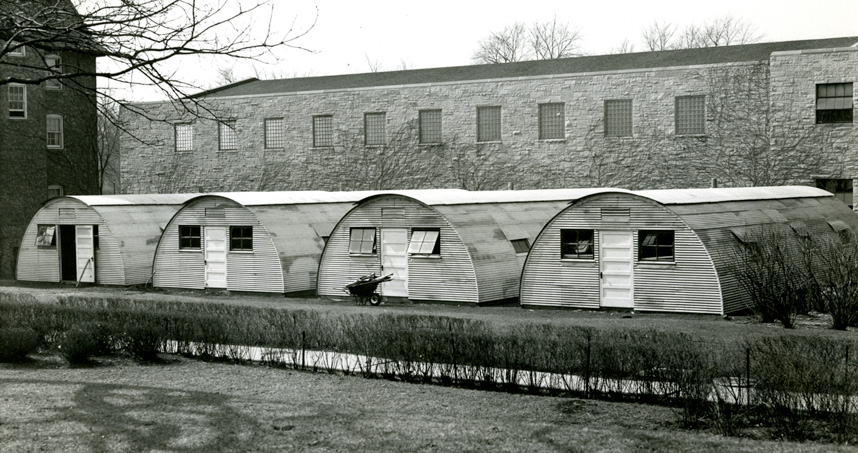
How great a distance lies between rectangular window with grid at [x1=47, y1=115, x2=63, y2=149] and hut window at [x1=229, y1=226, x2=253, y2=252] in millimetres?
23808

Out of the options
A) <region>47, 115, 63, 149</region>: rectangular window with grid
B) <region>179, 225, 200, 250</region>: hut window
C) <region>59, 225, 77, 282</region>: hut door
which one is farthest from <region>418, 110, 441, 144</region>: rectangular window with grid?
<region>47, 115, 63, 149</region>: rectangular window with grid


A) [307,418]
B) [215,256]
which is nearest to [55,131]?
[215,256]

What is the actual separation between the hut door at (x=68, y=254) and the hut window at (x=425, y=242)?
14.6m

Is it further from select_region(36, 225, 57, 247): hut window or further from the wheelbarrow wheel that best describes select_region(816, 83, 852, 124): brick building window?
select_region(36, 225, 57, 247): hut window

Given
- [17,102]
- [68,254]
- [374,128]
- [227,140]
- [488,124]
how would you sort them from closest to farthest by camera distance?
[68,254] → [488,124] → [17,102] → [374,128] → [227,140]

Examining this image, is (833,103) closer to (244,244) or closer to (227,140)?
(244,244)

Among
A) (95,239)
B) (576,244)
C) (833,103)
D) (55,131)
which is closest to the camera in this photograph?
(576,244)

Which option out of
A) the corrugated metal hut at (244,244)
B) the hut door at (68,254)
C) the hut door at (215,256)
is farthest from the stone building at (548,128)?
the hut door at (215,256)

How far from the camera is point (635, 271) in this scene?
24641 millimetres

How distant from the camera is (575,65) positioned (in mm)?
46906

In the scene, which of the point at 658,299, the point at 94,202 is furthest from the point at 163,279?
the point at 658,299

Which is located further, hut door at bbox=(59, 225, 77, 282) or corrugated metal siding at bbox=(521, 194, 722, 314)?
hut door at bbox=(59, 225, 77, 282)

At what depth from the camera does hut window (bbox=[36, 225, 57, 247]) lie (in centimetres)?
3559

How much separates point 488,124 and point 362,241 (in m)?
18.8
